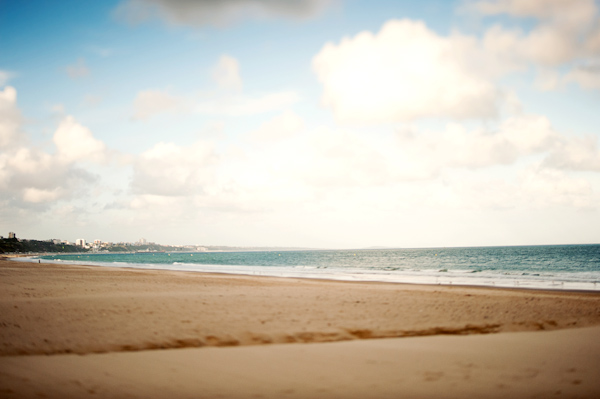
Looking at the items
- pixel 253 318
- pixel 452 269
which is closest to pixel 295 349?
pixel 253 318

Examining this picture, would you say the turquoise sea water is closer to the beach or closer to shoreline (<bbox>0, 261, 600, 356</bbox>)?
shoreline (<bbox>0, 261, 600, 356</bbox>)

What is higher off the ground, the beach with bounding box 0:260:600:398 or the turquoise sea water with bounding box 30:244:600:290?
the beach with bounding box 0:260:600:398

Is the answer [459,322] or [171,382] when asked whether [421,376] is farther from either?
[459,322]

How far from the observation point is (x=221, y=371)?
21.6ft

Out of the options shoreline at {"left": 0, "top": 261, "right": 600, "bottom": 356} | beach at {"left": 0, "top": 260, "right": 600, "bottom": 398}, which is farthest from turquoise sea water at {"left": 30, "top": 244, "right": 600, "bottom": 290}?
beach at {"left": 0, "top": 260, "right": 600, "bottom": 398}

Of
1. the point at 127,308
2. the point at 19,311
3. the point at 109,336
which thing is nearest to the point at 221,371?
the point at 109,336

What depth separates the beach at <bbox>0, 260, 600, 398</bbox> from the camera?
5848 mm

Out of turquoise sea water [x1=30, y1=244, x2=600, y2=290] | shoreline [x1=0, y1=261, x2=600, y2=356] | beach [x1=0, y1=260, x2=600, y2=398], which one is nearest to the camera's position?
beach [x1=0, y1=260, x2=600, y2=398]

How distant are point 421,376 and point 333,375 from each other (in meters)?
1.54

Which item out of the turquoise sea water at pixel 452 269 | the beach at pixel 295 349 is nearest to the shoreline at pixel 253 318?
the beach at pixel 295 349

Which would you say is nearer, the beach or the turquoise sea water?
the beach

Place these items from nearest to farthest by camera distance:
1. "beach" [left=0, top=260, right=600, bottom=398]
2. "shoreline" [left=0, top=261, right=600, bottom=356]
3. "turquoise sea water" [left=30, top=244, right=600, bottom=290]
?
"beach" [left=0, top=260, right=600, bottom=398] < "shoreline" [left=0, top=261, right=600, bottom=356] < "turquoise sea water" [left=30, top=244, right=600, bottom=290]

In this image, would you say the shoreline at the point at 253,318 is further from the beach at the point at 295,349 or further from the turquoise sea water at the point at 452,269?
the turquoise sea water at the point at 452,269

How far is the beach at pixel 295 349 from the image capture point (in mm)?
5848
